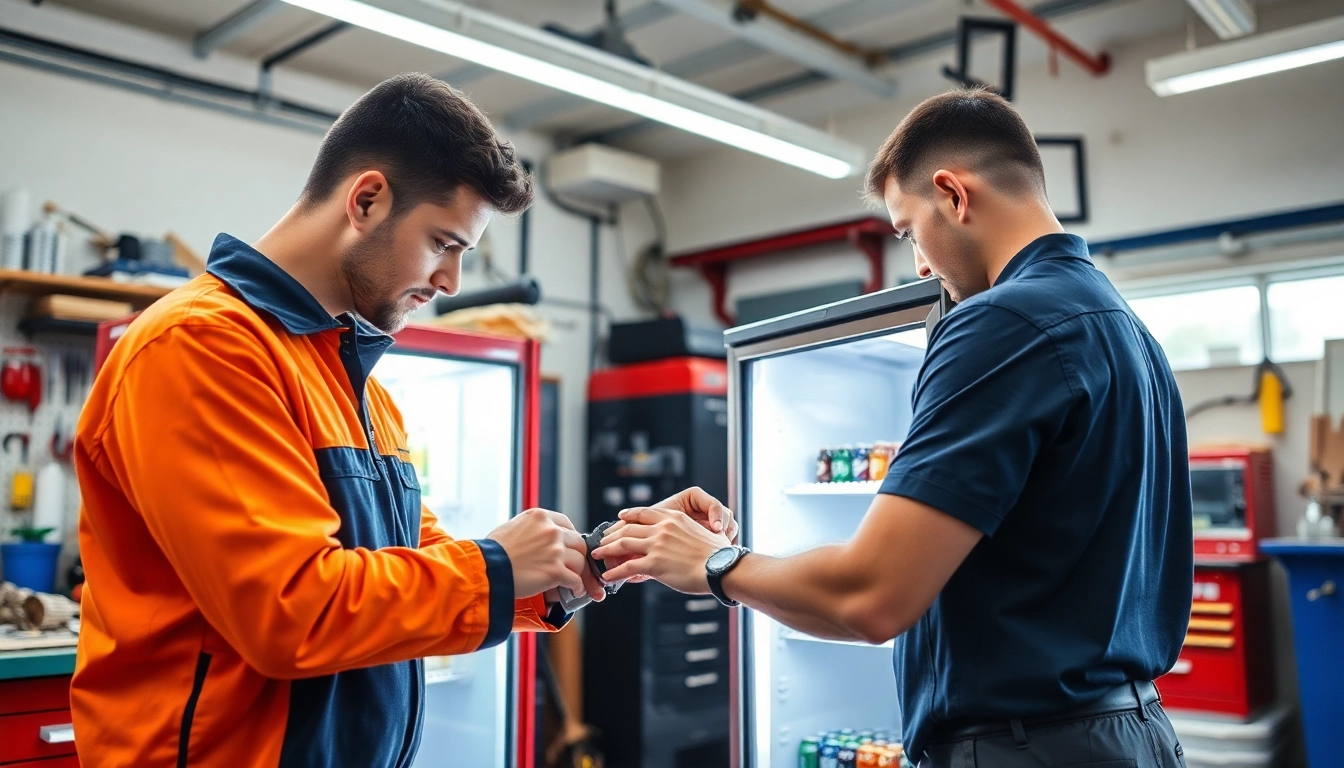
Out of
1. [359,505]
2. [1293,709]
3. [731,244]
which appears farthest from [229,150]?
[1293,709]

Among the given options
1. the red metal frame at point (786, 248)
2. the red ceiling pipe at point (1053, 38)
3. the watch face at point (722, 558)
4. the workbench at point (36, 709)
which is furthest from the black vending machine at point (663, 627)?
the watch face at point (722, 558)

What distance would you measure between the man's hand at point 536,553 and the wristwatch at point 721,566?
0.25 metres

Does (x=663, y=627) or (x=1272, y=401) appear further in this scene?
(x=663, y=627)

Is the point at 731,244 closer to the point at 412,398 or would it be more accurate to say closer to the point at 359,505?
the point at 412,398

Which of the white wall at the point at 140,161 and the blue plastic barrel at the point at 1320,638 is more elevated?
the white wall at the point at 140,161

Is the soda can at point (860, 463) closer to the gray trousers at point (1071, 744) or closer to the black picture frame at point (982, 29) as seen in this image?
the gray trousers at point (1071, 744)

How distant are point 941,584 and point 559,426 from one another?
548cm

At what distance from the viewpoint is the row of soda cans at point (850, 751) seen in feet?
9.23

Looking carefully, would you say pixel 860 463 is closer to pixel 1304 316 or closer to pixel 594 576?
pixel 594 576

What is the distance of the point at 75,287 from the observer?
4.35 meters

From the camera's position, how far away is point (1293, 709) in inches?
185

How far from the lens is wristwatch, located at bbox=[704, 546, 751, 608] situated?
5.48 ft

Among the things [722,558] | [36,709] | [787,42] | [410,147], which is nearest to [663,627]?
[787,42]

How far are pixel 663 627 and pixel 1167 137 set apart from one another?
3845 millimetres
